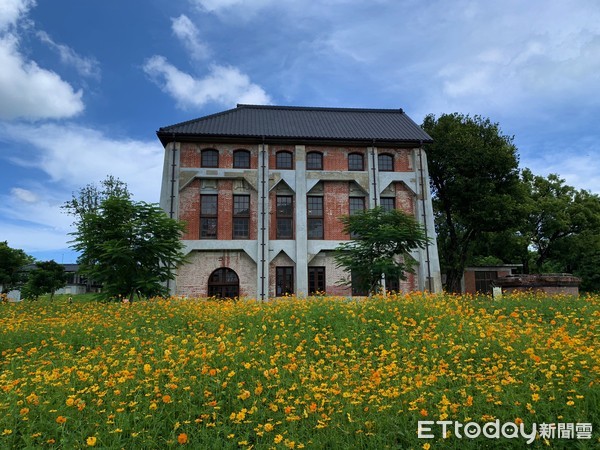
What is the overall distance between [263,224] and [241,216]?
1.46 meters

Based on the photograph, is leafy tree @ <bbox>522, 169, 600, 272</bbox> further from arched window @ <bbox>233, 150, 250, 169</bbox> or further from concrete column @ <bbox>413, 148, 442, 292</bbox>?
arched window @ <bbox>233, 150, 250, 169</bbox>

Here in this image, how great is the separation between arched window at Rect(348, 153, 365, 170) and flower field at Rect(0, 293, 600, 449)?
17563 millimetres

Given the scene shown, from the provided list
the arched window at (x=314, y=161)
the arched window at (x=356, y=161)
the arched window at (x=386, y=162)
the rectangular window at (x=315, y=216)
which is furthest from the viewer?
the arched window at (x=386, y=162)

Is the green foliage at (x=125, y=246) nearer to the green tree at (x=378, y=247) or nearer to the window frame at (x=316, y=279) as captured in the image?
the green tree at (x=378, y=247)

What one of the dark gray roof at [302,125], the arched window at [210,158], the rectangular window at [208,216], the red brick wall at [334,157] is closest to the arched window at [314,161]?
the red brick wall at [334,157]

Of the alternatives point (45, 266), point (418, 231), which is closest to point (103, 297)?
point (418, 231)

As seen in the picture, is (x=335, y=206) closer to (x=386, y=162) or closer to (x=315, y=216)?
(x=315, y=216)

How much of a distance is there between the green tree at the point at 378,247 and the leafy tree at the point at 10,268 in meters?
31.3

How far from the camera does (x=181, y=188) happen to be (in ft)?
82.8

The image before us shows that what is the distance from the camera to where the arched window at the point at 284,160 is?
26.5 metres

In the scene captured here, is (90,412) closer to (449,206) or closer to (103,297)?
(103,297)

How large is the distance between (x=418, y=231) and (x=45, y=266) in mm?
28013

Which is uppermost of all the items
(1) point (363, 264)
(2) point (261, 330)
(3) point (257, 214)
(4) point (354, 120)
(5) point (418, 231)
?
(4) point (354, 120)

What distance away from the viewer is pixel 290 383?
260 inches
